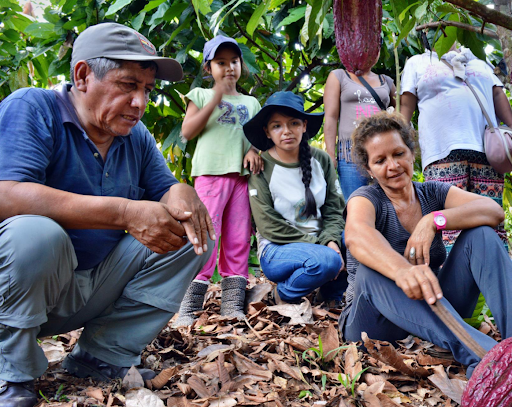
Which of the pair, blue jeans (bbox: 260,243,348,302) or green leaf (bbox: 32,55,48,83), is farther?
green leaf (bbox: 32,55,48,83)

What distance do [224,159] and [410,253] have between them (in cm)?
122

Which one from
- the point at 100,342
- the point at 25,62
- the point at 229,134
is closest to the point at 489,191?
the point at 229,134

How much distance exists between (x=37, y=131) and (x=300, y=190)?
151 cm

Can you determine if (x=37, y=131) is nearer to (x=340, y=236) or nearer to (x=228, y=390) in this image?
(x=228, y=390)

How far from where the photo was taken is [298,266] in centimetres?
253

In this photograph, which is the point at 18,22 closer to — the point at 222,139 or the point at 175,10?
the point at 175,10

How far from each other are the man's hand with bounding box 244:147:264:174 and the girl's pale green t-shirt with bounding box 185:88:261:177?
38mm

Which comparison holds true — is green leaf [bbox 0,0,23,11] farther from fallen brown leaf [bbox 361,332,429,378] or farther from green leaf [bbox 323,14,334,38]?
fallen brown leaf [bbox 361,332,429,378]

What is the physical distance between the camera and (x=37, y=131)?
1.61m

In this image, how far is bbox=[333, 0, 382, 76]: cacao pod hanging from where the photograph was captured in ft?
3.71

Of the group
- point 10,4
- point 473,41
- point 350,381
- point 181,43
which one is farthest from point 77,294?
point 10,4

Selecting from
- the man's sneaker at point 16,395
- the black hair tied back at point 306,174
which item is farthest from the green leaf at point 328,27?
the man's sneaker at point 16,395

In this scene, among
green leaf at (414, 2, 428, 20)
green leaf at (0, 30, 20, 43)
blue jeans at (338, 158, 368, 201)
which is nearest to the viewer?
green leaf at (414, 2, 428, 20)

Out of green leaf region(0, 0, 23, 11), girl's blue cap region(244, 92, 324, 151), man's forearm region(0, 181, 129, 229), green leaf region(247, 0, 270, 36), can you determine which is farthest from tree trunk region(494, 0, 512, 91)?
green leaf region(0, 0, 23, 11)
